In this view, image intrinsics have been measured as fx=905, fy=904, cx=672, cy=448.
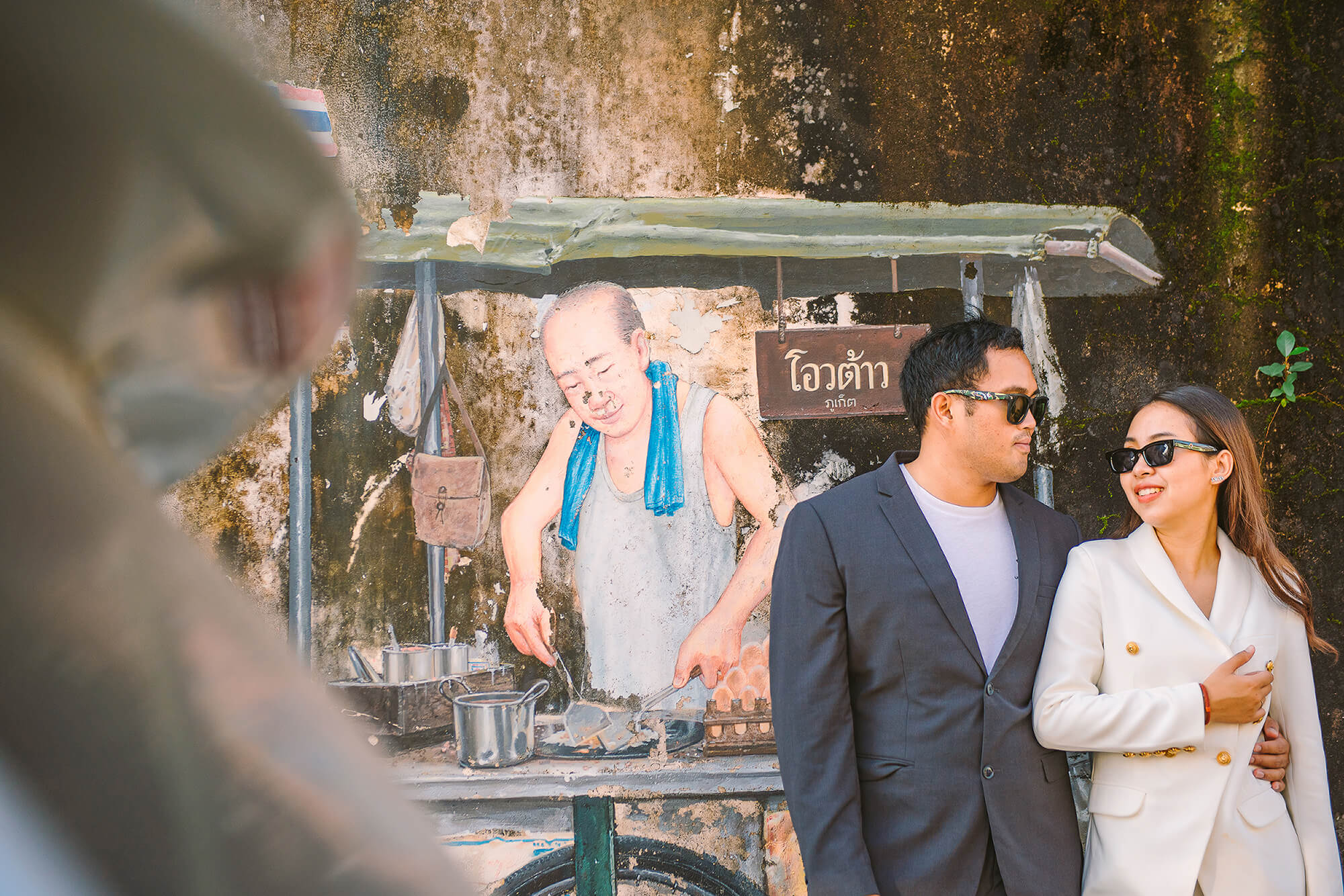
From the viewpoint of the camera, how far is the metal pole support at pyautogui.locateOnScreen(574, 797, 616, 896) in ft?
11.9

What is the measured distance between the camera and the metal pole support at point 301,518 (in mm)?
3715

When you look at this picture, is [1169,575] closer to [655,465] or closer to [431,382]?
[655,465]

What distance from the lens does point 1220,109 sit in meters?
3.93

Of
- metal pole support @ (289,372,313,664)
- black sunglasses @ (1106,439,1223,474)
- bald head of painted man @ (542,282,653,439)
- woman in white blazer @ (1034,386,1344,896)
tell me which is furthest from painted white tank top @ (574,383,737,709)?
black sunglasses @ (1106,439,1223,474)

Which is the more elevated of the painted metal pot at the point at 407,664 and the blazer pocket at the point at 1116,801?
the painted metal pot at the point at 407,664

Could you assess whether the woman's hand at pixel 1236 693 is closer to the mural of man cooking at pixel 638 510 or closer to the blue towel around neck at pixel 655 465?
the mural of man cooking at pixel 638 510

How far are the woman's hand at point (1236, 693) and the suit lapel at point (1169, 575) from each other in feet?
0.36

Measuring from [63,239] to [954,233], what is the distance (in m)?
3.95

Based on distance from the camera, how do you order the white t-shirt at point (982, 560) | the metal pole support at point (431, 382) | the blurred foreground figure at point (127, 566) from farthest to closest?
the metal pole support at point (431, 382) < the white t-shirt at point (982, 560) < the blurred foreground figure at point (127, 566)

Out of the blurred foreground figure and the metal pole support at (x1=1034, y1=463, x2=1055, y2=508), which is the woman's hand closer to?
the metal pole support at (x1=1034, y1=463, x2=1055, y2=508)

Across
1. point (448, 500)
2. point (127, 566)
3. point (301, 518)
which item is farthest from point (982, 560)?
point (301, 518)

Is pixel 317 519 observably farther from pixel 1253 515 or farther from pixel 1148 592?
pixel 1253 515

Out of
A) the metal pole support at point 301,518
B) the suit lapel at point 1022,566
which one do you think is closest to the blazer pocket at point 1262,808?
the suit lapel at point 1022,566

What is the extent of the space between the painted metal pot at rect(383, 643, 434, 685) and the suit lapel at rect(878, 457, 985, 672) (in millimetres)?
2075
